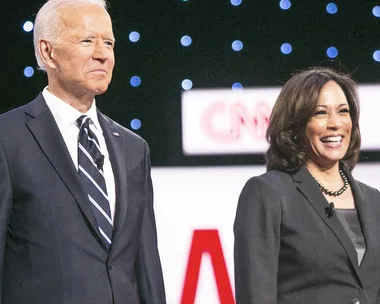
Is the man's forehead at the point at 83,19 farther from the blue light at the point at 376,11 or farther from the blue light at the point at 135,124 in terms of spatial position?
the blue light at the point at 376,11

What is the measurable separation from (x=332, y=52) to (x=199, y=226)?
38.7 inches

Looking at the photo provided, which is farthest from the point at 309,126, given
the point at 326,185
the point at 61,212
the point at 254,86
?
the point at 254,86

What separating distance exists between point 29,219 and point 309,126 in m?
0.92

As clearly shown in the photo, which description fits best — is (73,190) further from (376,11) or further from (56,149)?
(376,11)

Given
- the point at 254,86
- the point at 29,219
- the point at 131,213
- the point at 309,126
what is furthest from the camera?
the point at 254,86

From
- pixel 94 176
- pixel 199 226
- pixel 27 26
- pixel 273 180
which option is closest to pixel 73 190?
pixel 94 176

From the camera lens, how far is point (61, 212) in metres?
2.24

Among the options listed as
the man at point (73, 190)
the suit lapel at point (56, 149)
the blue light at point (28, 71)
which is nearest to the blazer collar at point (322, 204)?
the man at point (73, 190)

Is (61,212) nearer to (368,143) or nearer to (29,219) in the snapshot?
(29,219)

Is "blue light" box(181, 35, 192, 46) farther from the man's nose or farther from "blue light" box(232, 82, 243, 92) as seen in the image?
the man's nose

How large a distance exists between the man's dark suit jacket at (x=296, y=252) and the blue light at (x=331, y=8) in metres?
1.53

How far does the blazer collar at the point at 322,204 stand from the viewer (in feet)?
8.14

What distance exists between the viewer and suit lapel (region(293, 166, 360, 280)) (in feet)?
8.14

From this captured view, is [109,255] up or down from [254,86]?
down
